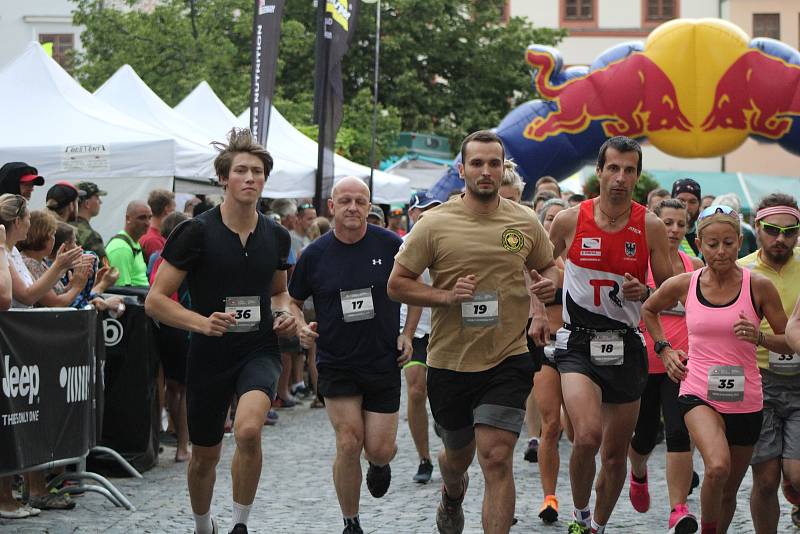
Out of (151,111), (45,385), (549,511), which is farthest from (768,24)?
(45,385)

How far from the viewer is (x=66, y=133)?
1479 centimetres

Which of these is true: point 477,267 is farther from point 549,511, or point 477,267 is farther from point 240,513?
point 549,511

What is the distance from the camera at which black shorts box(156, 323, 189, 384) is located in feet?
36.6

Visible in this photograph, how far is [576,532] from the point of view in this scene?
7660mm

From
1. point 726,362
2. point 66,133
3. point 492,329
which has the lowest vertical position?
point 726,362

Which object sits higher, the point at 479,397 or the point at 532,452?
the point at 479,397

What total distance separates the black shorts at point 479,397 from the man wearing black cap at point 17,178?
4318 millimetres

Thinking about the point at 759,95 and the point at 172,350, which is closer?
the point at 172,350

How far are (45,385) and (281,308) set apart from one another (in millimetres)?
1711

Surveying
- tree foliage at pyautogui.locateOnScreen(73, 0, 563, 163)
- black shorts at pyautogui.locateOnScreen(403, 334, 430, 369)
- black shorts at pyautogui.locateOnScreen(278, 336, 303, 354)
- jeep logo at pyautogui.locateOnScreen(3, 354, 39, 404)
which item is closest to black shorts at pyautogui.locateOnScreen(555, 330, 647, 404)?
black shorts at pyautogui.locateOnScreen(403, 334, 430, 369)

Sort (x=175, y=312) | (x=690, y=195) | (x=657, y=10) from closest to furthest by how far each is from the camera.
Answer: (x=175, y=312)
(x=690, y=195)
(x=657, y=10)

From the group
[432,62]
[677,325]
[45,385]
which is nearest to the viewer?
[45,385]

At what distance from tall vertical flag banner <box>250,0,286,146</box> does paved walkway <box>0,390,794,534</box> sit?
16.6ft

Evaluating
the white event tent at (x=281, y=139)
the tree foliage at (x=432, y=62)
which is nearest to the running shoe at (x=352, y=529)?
the white event tent at (x=281, y=139)
